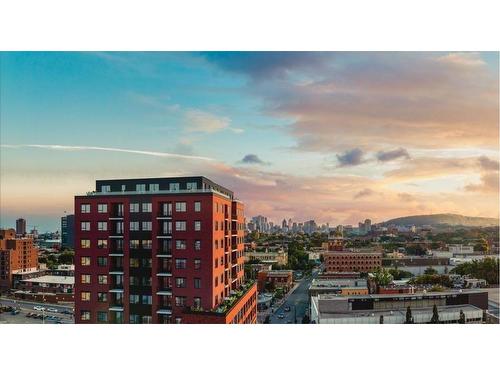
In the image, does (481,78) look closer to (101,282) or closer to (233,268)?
(233,268)

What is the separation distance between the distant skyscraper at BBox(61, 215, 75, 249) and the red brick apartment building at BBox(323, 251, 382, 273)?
3.14 meters

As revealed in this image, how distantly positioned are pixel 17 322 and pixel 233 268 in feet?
8.11

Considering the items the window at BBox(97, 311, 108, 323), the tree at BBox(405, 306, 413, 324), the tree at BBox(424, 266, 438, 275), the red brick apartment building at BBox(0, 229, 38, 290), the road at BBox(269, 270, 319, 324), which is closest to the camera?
the window at BBox(97, 311, 108, 323)

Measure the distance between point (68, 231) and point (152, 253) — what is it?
1.01 metres

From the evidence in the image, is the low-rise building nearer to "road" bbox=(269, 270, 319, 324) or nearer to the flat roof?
"road" bbox=(269, 270, 319, 324)

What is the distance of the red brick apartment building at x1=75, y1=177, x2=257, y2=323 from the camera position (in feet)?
14.4

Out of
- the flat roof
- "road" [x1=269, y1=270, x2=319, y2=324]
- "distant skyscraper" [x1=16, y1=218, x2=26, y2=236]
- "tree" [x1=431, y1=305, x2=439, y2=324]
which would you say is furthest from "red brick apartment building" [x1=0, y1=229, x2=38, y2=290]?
"tree" [x1=431, y1=305, x2=439, y2=324]

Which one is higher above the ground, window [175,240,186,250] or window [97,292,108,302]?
window [175,240,186,250]

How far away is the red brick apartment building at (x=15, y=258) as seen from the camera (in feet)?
16.3

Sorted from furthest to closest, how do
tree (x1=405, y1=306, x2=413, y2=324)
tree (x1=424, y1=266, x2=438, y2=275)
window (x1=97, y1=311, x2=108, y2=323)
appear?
tree (x1=424, y1=266, x2=438, y2=275)
tree (x1=405, y1=306, x2=413, y2=324)
window (x1=97, y1=311, x2=108, y2=323)

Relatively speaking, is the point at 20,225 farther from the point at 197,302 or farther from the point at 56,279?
the point at 197,302

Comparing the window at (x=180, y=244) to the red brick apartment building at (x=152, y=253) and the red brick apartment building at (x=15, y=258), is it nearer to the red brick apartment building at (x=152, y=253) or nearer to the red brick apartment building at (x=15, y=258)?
the red brick apartment building at (x=152, y=253)

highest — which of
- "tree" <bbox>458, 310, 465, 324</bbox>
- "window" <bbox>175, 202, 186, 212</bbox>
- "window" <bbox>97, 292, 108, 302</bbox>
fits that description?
"window" <bbox>175, 202, 186, 212</bbox>
